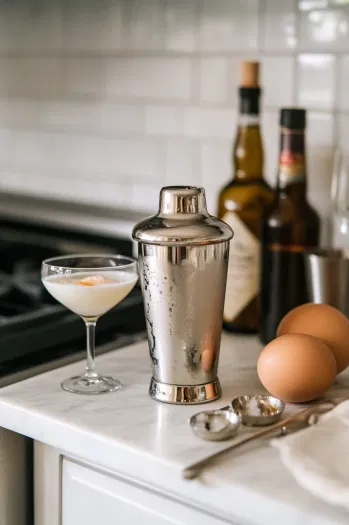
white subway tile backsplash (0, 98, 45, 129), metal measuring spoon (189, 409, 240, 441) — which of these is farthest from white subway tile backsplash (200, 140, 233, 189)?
metal measuring spoon (189, 409, 240, 441)

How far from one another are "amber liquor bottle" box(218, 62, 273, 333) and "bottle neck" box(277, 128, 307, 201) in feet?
0.19

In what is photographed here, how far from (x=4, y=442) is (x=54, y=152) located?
895mm

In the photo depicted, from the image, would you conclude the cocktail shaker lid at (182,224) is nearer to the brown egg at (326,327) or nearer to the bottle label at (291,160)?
the brown egg at (326,327)

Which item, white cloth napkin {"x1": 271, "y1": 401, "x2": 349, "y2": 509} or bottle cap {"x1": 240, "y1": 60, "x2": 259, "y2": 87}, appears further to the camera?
bottle cap {"x1": 240, "y1": 60, "x2": 259, "y2": 87}

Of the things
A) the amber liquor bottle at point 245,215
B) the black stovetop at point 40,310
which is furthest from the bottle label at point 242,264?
the black stovetop at point 40,310

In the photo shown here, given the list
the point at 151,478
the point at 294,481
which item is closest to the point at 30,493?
the point at 151,478

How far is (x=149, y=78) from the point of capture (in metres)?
1.52

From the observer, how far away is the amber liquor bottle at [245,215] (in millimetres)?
1184

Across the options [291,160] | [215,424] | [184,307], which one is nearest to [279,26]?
[291,160]

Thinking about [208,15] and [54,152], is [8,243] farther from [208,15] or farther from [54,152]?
[208,15]

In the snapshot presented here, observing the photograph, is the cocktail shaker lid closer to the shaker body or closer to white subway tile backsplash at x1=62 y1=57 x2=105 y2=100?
the shaker body

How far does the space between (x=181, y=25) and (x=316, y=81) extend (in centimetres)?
29

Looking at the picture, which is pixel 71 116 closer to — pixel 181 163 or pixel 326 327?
pixel 181 163

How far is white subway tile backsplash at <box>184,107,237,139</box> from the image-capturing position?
1420 millimetres
